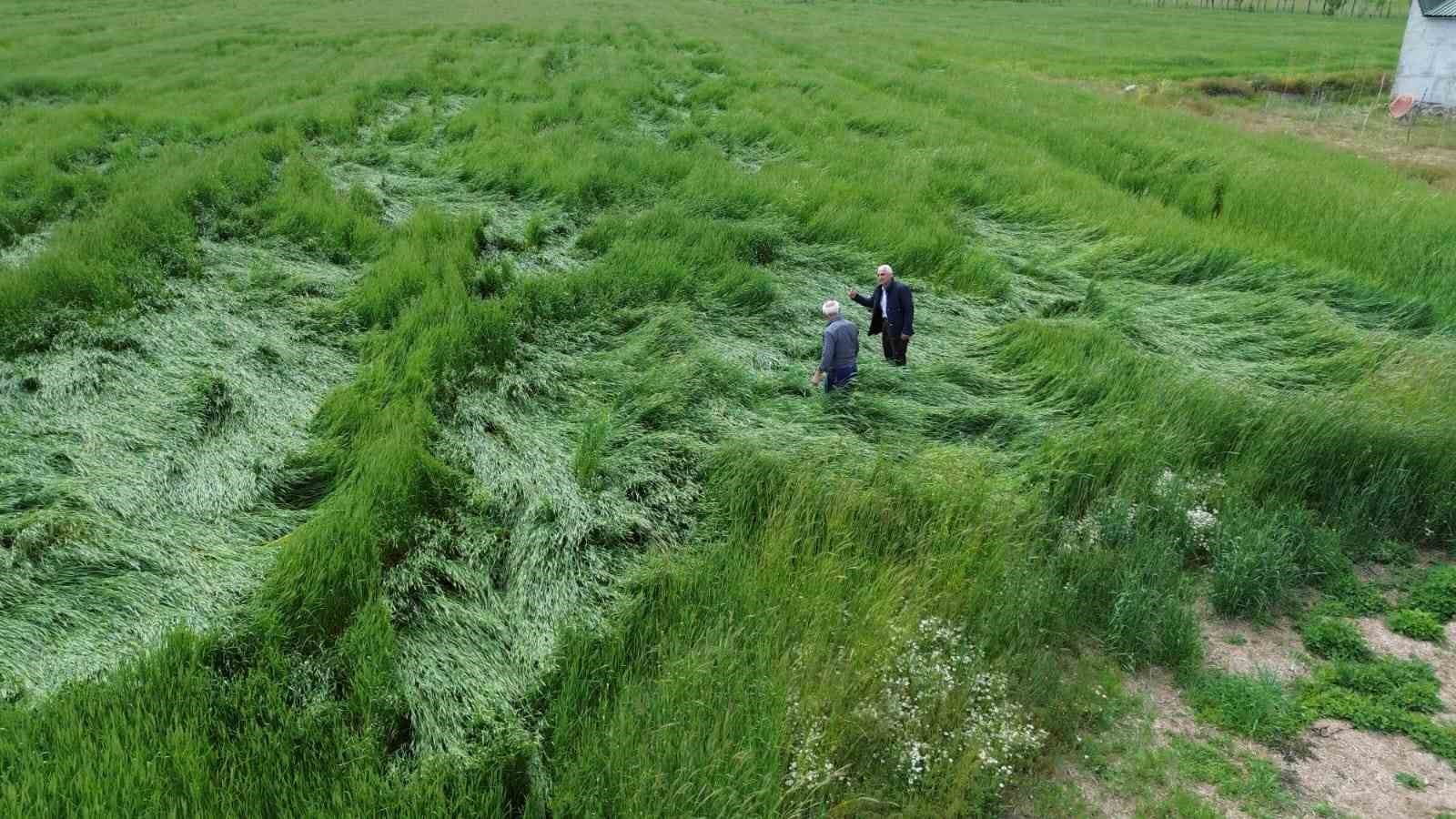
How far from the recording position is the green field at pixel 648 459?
9.83 ft

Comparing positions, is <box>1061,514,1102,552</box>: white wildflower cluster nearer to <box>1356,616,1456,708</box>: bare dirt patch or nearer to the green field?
the green field

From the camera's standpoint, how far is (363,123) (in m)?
11.5

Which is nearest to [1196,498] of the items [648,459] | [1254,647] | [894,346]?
[1254,647]

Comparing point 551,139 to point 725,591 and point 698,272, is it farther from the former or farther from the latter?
point 725,591

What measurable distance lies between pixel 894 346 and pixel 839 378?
2.10 ft

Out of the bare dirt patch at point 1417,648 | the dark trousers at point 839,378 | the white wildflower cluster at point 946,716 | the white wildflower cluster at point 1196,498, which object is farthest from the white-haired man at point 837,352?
the bare dirt patch at point 1417,648

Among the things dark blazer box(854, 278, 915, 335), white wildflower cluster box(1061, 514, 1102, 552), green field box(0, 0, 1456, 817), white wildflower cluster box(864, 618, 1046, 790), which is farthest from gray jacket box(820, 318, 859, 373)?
white wildflower cluster box(864, 618, 1046, 790)

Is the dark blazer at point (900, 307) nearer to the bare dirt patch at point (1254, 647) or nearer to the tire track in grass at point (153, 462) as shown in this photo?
the bare dirt patch at point (1254, 647)

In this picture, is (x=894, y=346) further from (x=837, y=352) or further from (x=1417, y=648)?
(x=1417, y=648)

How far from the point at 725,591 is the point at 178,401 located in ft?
12.2

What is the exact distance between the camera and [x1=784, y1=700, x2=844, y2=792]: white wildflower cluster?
2889 millimetres

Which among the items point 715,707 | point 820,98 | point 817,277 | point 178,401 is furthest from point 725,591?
point 820,98

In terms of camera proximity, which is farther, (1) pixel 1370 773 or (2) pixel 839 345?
(2) pixel 839 345

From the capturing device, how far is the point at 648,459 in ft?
15.7
